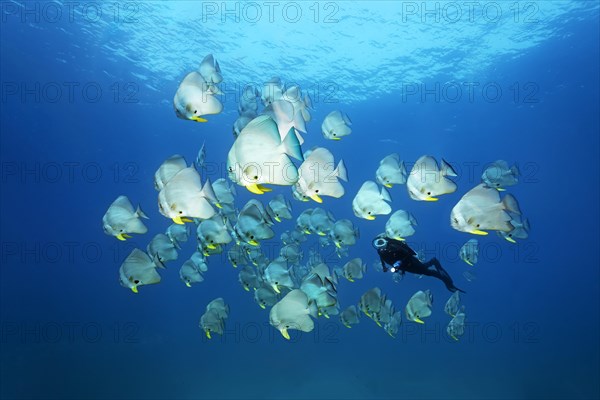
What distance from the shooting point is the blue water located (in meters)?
22.8

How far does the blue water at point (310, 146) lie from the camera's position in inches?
898

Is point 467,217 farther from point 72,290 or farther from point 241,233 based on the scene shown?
point 72,290

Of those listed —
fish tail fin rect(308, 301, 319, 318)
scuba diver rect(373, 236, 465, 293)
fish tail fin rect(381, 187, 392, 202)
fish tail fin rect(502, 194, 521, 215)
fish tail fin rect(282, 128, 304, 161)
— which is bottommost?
fish tail fin rect(308, 301, 319, 318)

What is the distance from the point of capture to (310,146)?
1407 inches

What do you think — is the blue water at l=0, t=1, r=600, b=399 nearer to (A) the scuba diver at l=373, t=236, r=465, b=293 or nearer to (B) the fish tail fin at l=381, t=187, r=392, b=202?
(A) the scuba diver at l=373, t=236, r=465, b=293

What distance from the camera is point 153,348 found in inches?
1123

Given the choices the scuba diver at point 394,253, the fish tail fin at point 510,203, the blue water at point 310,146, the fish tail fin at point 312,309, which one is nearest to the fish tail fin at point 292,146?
the fish tail fin at point 312,309

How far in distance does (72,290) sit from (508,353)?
39757 millimetres

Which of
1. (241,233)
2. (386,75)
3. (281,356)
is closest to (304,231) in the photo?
(241,233)

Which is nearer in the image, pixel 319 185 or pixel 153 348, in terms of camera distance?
pixel 319 185

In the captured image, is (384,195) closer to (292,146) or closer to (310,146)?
(292,146)

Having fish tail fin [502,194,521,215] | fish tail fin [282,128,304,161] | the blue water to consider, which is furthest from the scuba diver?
the blue water

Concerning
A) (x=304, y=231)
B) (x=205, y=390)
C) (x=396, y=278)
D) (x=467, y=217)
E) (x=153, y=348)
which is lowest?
(x=153, y=348)

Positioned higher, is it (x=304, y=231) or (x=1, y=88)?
(x=1, y=88)
